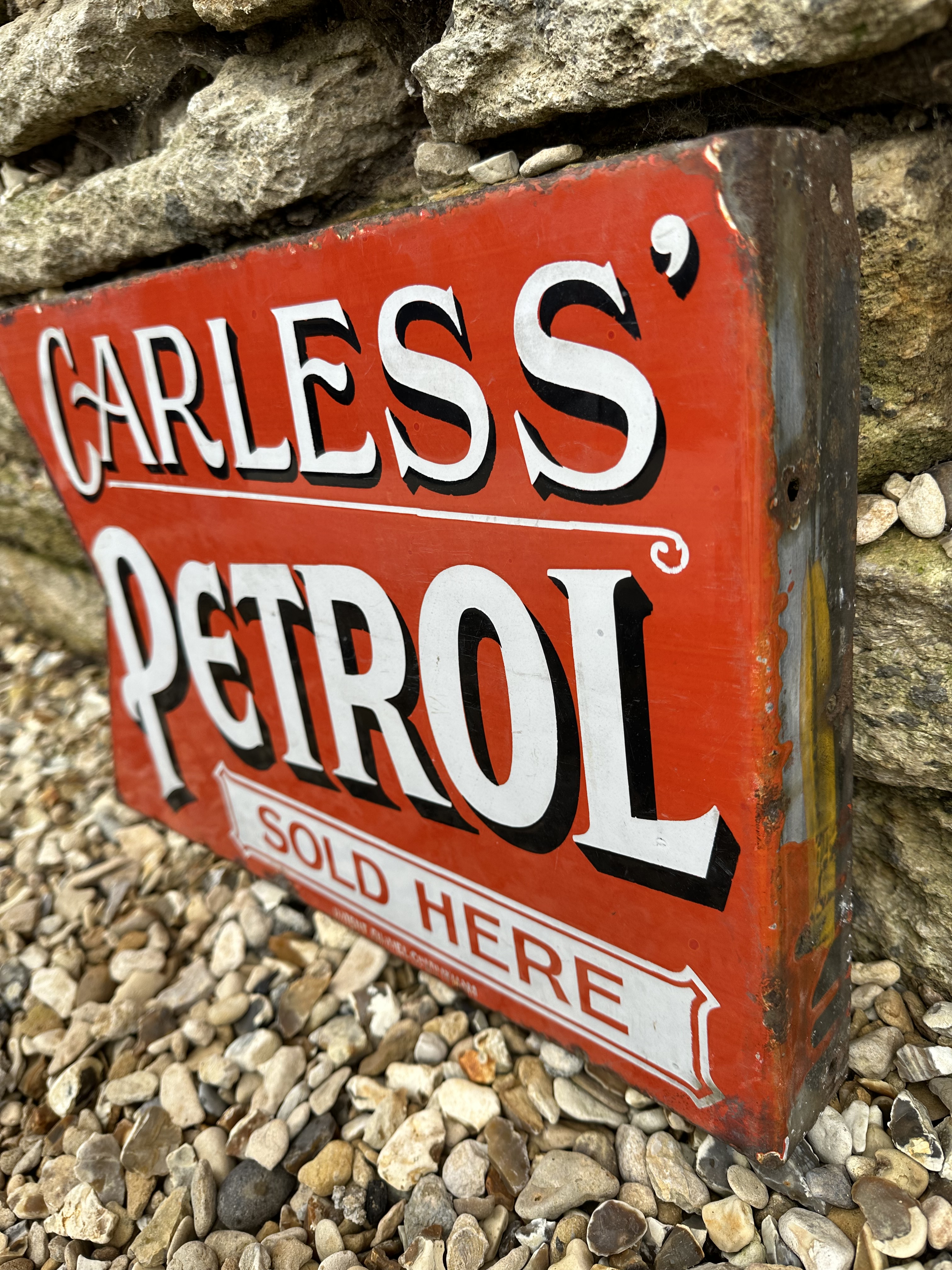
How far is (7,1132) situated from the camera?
1104mm

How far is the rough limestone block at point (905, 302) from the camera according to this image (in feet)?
2.18

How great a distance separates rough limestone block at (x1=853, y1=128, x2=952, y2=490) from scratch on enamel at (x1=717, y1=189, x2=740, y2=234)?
199 mm

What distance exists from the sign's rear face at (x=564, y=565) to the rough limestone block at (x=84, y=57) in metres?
0.25

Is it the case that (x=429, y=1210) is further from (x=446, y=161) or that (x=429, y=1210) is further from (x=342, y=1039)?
(x=446, y=161)

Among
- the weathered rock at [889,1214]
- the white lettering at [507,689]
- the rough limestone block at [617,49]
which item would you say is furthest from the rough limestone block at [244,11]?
the weathered rock at [889,1214]

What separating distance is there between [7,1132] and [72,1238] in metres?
0.21

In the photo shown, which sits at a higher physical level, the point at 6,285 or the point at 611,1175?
the point at 6,285

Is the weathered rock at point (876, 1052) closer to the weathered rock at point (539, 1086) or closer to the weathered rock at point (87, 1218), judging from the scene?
the weathered rock at point (539, 1086)

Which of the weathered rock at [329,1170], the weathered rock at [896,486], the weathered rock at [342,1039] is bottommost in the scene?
the weathered rock at [329,1170]

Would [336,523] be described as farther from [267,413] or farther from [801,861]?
[801,861]

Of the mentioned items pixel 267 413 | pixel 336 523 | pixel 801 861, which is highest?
pixel 267 413

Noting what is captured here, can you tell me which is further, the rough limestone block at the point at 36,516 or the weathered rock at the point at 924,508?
the rough limestone block at the point at 36,516

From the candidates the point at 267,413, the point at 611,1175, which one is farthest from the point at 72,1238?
the point at 267,413

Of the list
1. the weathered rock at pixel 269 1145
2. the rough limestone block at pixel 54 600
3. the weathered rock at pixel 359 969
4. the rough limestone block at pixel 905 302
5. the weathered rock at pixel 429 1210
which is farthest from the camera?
the rough limestone block at pixel 54 600
